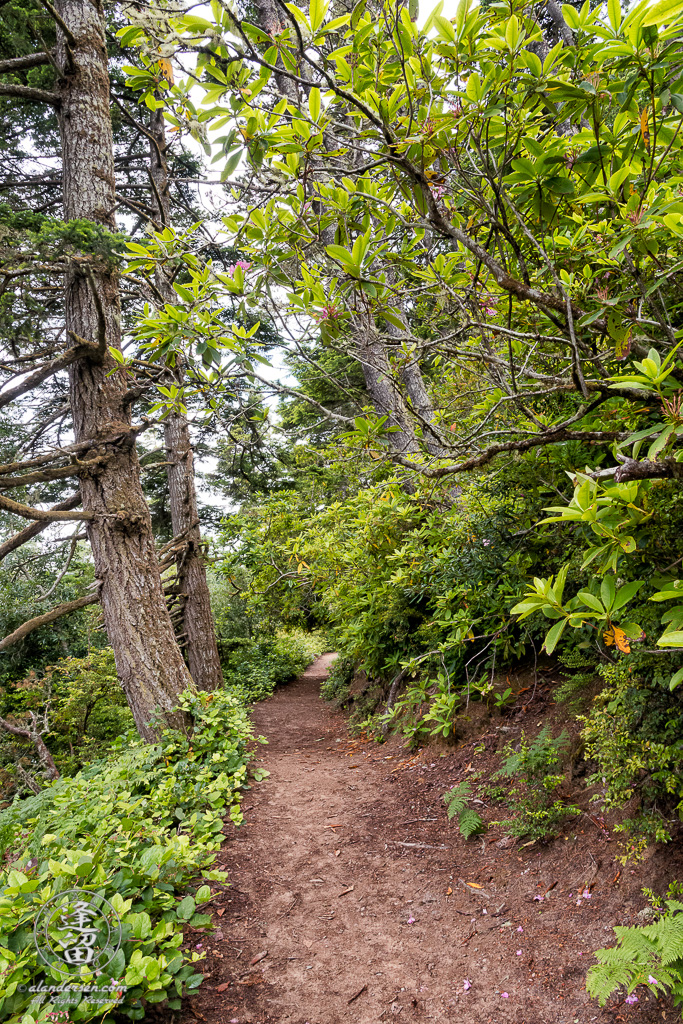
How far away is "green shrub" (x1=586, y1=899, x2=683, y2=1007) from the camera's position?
172 centimetres

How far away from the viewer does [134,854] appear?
9.16 feet

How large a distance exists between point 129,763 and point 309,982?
2.56 meters

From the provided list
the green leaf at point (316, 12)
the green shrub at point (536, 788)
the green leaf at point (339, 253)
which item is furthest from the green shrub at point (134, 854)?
the green leaf at point (316, 12)

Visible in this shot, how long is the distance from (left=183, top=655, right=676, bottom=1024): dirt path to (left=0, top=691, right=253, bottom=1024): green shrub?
0.29 m

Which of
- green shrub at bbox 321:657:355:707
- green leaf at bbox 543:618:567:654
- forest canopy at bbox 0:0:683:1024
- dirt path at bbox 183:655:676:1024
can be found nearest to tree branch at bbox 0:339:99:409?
forest canopy at bbox 0:0:683:1024

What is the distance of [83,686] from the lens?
A: 8.56 meters

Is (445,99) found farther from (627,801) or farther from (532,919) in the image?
(532,919)

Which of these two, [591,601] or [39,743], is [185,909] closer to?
[591,601]

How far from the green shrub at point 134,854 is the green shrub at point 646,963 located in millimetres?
1773

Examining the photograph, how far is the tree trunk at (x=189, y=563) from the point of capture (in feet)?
24.9

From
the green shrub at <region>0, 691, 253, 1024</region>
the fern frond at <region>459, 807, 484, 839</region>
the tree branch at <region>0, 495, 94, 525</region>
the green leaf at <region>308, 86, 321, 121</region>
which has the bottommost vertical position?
the fern frond at <region>459, 807, 484, 839</region>

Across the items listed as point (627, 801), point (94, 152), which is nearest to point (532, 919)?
point (627, 801)

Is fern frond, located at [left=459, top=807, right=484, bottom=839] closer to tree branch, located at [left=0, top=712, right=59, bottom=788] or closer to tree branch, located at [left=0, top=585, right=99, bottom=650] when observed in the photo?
tree branch, located at [left=0, top=585, right=99, bottom=650]

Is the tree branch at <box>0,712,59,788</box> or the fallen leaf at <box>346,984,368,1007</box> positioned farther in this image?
the tree branch at <box>0,712,59,788</box>
